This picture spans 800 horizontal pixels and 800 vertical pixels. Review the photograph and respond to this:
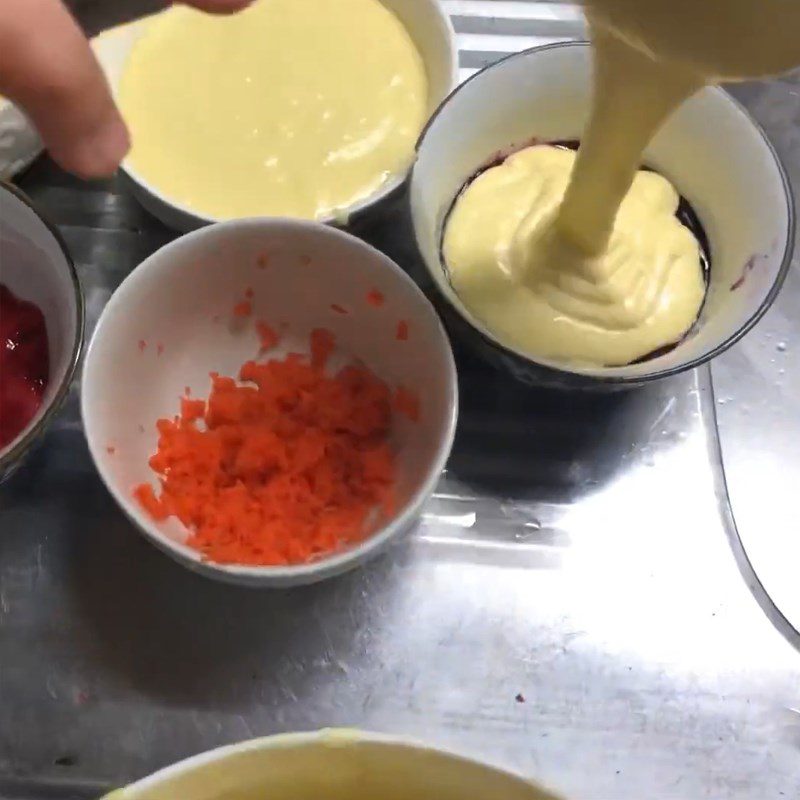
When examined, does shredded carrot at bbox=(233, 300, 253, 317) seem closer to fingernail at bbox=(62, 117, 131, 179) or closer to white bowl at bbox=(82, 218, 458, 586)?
white bowl at bbox=(82, 218, 458, 586)

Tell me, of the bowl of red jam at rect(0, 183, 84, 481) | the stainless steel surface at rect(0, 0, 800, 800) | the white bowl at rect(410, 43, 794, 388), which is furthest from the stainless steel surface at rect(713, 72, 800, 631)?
the bowl of red jam at rect(0, 183, 84, 481)

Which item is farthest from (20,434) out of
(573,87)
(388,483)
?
(573,87)

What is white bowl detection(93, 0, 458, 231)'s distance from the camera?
745 mm

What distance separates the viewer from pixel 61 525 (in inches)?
28.1

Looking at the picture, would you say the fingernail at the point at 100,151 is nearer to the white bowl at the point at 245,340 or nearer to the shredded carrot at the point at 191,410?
the white bowl at the point at 245,340

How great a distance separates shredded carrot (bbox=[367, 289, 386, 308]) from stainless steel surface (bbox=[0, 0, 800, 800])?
113mm

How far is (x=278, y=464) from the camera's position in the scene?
0.68 m

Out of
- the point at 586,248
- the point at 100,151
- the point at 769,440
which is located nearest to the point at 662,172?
the point at 586,248

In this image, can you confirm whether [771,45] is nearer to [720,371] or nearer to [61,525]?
[720,371]

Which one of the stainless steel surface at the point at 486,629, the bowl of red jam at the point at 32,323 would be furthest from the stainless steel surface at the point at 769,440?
the bowl of red jam at the point at 32,323

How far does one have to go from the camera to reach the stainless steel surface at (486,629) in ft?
2.16

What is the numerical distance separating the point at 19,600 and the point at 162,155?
0.38 m

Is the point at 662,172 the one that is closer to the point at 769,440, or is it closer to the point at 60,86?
the point at 769,440

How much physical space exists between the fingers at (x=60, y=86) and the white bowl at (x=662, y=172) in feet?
0.87
